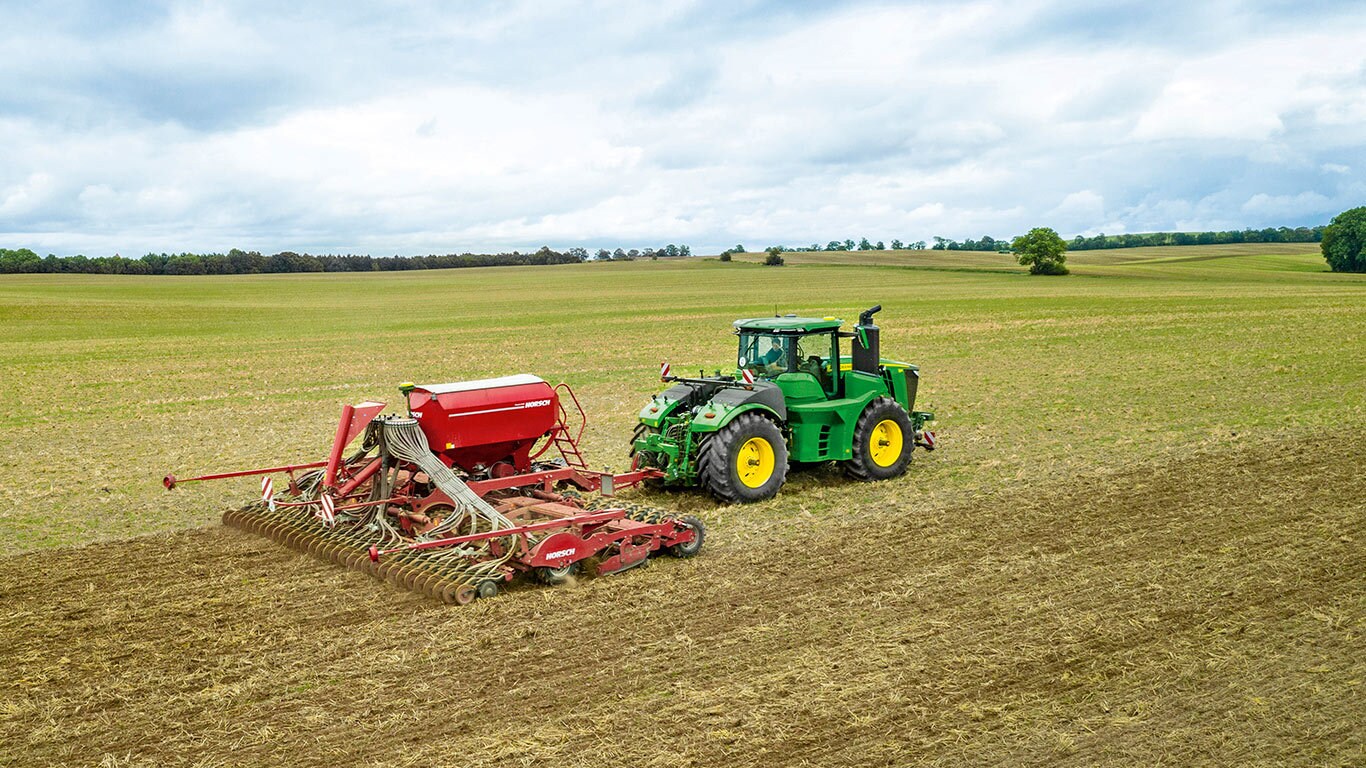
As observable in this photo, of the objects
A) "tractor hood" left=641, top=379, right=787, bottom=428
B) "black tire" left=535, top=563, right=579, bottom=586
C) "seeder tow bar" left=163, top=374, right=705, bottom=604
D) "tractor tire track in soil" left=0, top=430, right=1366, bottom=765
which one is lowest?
"tractor tire track in soil" left=0, top=430, right=1366, bottom=765

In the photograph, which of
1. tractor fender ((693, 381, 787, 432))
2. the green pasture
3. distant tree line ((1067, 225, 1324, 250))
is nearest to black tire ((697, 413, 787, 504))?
tractor fender ((693, 381, 787, 432))

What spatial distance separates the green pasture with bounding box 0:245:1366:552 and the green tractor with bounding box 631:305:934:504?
423 millimetres

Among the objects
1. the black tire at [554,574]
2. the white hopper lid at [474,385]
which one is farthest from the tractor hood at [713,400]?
the black tire at [554,574]

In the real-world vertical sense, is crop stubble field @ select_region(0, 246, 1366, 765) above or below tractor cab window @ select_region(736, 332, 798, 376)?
below

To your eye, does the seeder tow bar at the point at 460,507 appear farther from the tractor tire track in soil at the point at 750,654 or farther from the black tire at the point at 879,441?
the black tire at the point at 879,441

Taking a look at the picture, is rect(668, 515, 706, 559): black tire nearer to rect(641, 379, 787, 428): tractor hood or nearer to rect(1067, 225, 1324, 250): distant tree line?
rect(641, 379, 787, 428): tractor hood

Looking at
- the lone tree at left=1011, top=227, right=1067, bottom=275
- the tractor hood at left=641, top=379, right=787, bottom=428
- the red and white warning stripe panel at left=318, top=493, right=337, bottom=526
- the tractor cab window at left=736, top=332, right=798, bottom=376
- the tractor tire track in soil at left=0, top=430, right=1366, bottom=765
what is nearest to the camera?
the tractor tire track in soil at left=0, top=430, right=1366, bottom=765

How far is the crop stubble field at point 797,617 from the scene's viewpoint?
6137 millimetres

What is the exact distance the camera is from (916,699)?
652 centimetres

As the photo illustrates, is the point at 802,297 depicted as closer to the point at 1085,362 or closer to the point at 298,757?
the point at 1085,362

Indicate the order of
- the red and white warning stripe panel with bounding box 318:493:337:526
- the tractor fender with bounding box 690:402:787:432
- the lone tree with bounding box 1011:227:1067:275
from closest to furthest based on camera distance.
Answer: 1. the red and white warning stripe panel with bounding box 318:493:337:526
2. the tractor fender with bounding box 690:402:787:432
3. the lone tree with bounding box 1011:227:1067:275

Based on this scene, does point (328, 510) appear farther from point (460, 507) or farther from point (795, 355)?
point (795, 355)

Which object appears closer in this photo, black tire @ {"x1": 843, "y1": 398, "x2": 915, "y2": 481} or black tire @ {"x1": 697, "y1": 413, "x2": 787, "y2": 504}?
black tire @ {"x1": 697, "y1": 413, "x2": 787, "y2": 504}

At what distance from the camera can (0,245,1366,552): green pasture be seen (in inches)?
537
